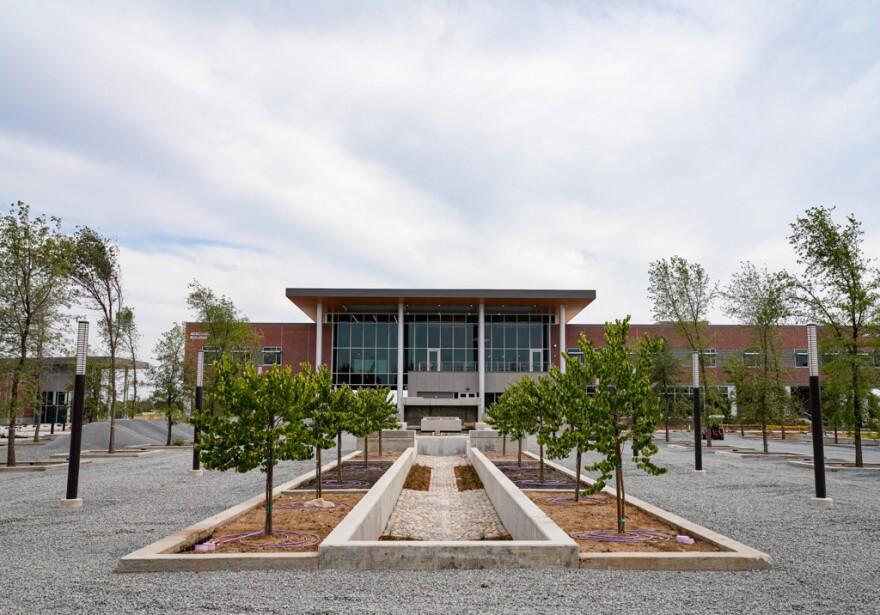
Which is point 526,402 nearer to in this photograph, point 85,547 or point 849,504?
point 849,504

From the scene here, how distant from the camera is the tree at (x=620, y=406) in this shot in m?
9.88

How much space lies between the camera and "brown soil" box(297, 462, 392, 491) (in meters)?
15.7

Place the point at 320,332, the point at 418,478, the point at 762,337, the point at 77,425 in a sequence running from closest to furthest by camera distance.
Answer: the point at 77,425 < the point at 418,478 < the point at 762,337 < the point at 320,332

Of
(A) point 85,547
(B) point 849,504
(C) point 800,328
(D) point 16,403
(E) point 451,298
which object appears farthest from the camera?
(C) point 800,328

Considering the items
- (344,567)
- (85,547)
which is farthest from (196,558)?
(85,547)

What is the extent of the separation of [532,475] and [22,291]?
1853cm

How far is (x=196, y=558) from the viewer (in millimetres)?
7730

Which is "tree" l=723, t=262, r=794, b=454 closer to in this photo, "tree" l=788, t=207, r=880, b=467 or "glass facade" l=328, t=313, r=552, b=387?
"tree" l=788, t=207, r=880, b=467

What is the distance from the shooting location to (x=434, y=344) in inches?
2152

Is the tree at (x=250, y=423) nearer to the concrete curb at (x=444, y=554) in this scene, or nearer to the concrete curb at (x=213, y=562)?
the concrete curb at (x=213, y=562)

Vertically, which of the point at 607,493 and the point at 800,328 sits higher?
the point at 800,328

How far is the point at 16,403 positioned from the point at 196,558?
18.5 m

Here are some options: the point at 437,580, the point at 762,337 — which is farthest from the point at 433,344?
the point at 437,580

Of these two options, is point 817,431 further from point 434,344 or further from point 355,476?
point 434,344
